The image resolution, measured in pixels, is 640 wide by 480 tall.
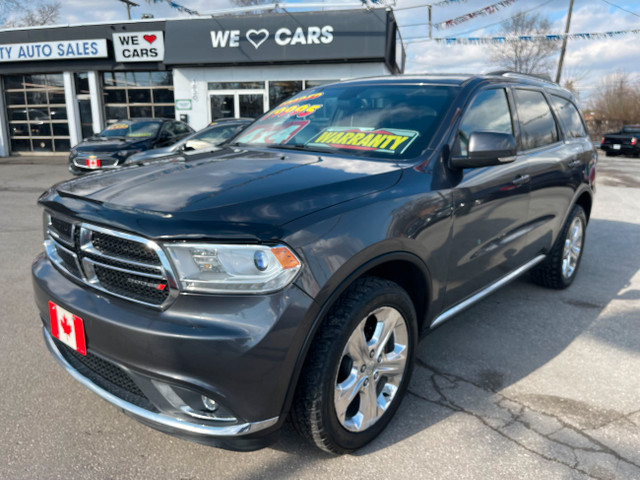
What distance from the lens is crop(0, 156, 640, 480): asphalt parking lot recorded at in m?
2.27

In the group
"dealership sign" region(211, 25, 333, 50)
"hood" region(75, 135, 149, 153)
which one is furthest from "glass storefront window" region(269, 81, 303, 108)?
"hood" region(75, 135, 149, 153)

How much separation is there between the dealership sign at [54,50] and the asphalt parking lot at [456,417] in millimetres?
17366

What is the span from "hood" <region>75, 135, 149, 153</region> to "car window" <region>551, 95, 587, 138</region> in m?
8.90

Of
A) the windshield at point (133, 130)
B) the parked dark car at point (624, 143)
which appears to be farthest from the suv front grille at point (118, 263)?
the parked dark car at point (624, 143)

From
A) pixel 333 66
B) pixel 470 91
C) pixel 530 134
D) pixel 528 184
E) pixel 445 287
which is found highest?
pixel 333 66

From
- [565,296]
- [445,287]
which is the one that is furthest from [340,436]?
[565,296]

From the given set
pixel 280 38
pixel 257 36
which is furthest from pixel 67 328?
pixel 257 36

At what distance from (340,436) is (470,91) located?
2177 mm

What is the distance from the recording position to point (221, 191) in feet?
7.13

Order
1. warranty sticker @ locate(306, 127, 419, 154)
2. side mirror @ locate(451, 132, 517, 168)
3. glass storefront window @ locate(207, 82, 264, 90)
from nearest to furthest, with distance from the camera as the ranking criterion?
side mirror @ locate(451, 132, 517, 168), warranty sticker @ locate(306, 127, 419, 154), glass storefront window @ locate(207, 82, 264, 90)

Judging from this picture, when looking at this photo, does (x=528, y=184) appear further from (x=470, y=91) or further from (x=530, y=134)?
(x=470, y=91)

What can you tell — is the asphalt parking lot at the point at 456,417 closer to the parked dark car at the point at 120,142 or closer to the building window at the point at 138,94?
the parked dark car at the point at 120,142

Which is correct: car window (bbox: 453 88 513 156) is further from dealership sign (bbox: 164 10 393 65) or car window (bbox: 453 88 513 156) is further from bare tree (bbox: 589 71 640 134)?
bare tree (bbox: 589 71 640 134)

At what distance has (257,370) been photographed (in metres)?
1.86
